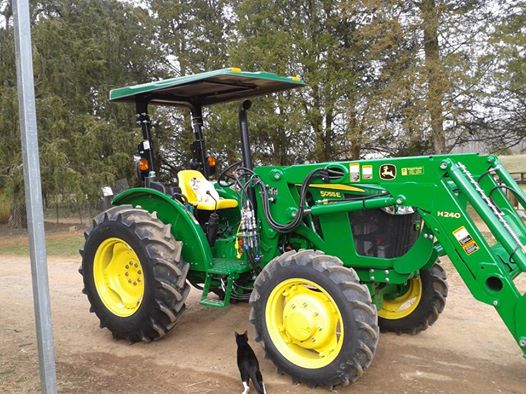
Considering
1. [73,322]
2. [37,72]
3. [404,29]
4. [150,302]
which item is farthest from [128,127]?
[150,302]

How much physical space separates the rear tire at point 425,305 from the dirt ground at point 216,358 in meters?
0.12

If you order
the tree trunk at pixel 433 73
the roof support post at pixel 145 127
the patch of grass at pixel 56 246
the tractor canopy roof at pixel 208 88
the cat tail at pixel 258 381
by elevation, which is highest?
the tree trunk at pixel 433 73

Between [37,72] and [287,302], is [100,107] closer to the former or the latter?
[37,72]

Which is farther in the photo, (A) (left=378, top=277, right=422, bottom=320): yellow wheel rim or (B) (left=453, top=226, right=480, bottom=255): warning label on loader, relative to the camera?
(A) (left=378, top=277, right=422, bottom=320): yellow wheel rim

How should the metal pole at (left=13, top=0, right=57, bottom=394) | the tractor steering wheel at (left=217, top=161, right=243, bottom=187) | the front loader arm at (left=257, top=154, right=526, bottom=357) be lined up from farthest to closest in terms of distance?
the tractor steering wheel at (left=217, top=161, right=243, bottom=187), the front loader arm at (left=257, top=154, right=526, bottom=357), the metal pole at (left=13, top=0, right=57, bottom=394)

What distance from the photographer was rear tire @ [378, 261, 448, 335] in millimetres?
4898

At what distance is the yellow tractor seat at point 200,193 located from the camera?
17.4 feet

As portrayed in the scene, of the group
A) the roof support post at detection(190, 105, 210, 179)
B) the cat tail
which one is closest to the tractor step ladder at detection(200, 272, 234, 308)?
the cat tail

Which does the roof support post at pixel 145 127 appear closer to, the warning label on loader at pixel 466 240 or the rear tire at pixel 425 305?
the rear tire at pixel 425 305

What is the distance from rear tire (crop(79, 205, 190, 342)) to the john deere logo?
202cm

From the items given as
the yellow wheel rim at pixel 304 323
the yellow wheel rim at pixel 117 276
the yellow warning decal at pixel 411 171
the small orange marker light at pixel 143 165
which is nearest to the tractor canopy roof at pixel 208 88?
the small orange marker light at pixel 143 165

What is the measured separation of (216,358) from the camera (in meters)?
4.62

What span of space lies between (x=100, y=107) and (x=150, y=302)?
15.5 meters

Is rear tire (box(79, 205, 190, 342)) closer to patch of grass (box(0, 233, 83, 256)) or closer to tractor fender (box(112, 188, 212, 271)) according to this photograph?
tractor fender (box(112, 188, 212, 271))
